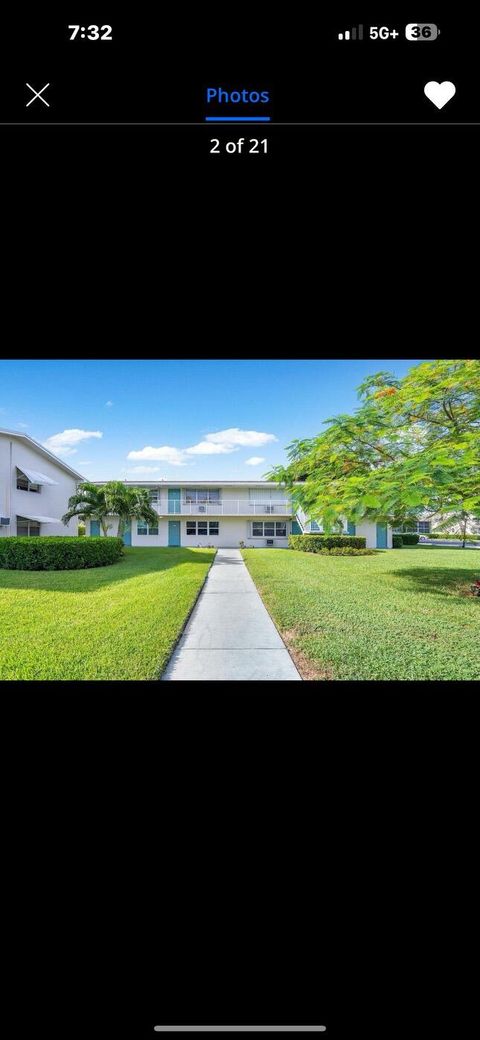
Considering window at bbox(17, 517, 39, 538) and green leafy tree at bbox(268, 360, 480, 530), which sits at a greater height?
green leafy tree at bbox(268, 360, 480, 530)

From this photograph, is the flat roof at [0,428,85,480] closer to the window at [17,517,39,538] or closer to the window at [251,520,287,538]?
the window at [17,517,39,538]

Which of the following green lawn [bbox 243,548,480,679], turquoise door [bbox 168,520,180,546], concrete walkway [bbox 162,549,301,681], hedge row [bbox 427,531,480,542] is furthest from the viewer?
turquoise door [bbox 168,520,180,546]

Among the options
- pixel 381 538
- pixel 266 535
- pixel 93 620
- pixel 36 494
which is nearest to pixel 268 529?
pixel 266 535

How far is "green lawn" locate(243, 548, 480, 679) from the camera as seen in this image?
1.89 metres

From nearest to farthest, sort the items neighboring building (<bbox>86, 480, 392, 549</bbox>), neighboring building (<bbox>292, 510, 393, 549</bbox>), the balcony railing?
neighboring building (<bbox>292, 510, 393, 549</bbox>) < neighboring building (<bbox>86, 480, 392, 549</bbox>) < the balcony railing

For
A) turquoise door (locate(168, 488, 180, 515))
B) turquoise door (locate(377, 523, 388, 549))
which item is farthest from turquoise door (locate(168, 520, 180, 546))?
turquoise door (locate(377, 523, 388, 549))

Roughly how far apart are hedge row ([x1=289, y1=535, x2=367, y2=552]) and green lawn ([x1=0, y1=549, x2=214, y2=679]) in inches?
42.3
